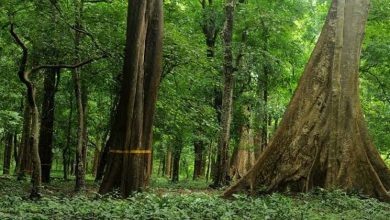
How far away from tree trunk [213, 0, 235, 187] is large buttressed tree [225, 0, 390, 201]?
5.53 meters

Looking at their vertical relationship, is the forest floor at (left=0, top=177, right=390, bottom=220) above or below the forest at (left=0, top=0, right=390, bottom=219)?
below

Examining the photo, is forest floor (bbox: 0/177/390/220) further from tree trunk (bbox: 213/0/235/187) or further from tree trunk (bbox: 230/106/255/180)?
tree trunk (bbox: 230/106/255/180)

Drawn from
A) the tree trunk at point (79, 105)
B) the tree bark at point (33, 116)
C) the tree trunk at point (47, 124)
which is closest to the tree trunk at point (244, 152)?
the tree trunk at point (47, 124)

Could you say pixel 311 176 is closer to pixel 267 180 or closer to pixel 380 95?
pixel 267 180

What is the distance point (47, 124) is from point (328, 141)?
36.6 ft

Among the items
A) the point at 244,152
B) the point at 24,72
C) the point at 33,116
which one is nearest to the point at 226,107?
the point at 244,152

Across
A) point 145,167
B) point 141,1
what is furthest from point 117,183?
point 141,1

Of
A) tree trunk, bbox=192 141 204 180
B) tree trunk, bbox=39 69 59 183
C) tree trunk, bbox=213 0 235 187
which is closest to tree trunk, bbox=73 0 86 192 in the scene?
tree trunk, bbox=39 69 59 183

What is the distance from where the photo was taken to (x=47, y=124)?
1745 cm

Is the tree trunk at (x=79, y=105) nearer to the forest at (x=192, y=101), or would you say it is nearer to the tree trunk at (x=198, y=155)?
the forest at (x=192, y=101)

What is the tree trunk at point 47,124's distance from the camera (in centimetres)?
1709

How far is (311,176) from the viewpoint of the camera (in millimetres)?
10539

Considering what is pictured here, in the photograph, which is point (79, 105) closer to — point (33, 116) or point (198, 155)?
point (33, 116)

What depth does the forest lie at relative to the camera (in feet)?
28.1
